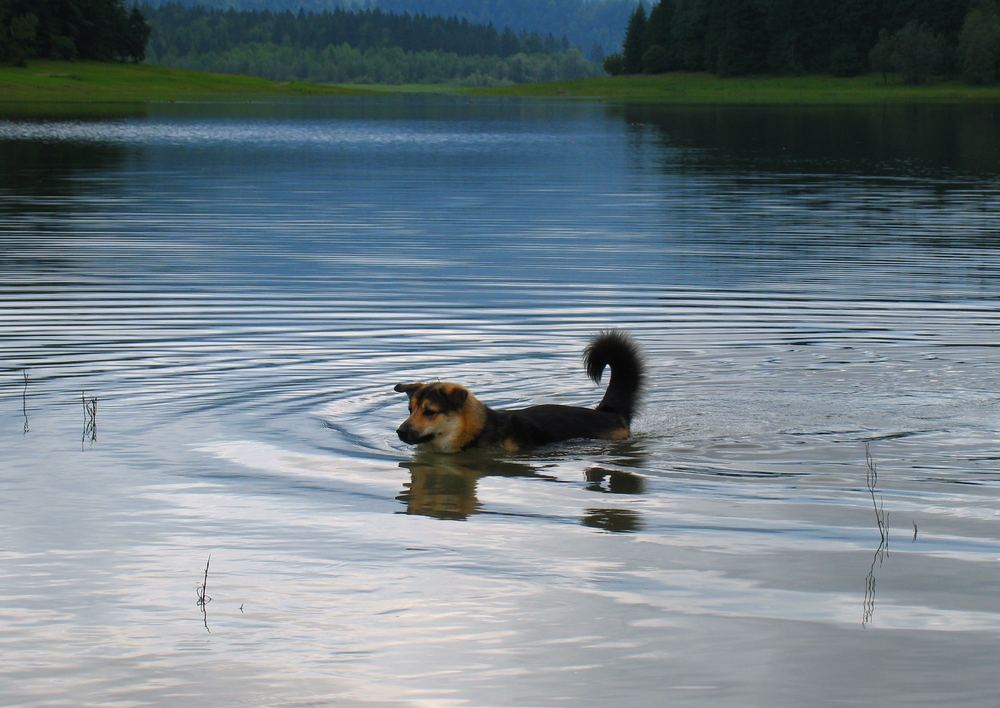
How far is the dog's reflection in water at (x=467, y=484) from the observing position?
9906 millimetres

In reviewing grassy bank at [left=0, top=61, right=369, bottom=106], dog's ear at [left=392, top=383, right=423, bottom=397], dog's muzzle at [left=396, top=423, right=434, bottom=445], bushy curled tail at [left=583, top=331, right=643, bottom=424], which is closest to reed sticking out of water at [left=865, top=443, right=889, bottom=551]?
bushy curled tail at [left=583, top=331, right=643, bottom=424]

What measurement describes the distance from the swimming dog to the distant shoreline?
10599 cm

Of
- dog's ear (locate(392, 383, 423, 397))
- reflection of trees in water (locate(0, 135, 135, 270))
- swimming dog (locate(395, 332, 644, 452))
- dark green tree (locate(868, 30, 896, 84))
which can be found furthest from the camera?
dark green tree (locate(868, 30, 896, 84))

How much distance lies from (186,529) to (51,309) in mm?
10264

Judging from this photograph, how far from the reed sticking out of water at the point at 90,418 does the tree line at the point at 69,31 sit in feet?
476

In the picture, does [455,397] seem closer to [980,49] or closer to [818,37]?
[980,49]

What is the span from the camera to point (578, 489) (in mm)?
10773

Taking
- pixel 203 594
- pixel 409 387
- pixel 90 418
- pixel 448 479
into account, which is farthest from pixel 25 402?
pixel 203 594

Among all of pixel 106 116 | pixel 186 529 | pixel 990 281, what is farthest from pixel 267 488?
pixel 106 116

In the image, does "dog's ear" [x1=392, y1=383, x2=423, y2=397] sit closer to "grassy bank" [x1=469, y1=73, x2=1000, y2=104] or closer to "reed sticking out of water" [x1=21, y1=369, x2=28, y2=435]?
"reed sticking out of water" [x1=21, y1=369, x2=28, y2=435]

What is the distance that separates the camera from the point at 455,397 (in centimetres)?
1155

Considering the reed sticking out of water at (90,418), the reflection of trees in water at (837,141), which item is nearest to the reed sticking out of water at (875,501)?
the reed sticking out of water at (90,418)

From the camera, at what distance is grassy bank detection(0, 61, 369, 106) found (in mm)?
129000

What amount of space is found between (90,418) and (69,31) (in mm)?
163067
